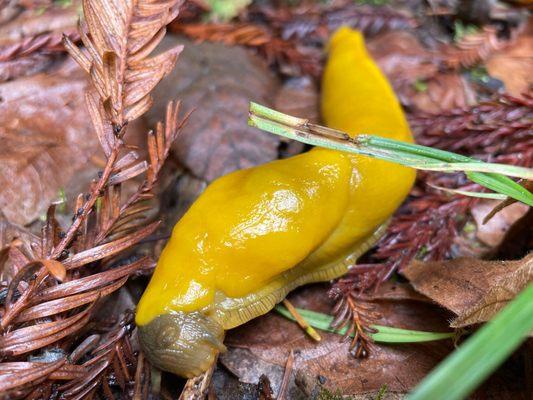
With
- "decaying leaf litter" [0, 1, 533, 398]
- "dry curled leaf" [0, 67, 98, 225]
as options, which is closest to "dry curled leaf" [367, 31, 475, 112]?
"decaying leaf litter" [0, 1, 533, 398]

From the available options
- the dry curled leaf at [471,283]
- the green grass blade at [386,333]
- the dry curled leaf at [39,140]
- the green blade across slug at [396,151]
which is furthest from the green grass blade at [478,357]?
the dry curled leaf at [39,140]

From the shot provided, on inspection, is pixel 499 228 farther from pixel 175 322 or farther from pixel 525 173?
pixel 175 322

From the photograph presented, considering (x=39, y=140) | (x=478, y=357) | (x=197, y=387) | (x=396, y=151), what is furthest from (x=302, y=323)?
(x=39, y=140)

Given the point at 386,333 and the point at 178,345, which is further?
the point at 386,333

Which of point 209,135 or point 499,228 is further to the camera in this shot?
point 209,135

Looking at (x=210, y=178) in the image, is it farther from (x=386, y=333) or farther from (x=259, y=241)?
(x=386, y=333)

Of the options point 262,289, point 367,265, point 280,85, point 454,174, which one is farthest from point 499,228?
point 280,85
